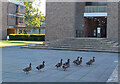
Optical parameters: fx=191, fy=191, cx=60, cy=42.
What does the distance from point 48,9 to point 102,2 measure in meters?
11.1

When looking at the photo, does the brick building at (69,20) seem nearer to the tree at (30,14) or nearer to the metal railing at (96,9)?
the metal railing at (96,9)

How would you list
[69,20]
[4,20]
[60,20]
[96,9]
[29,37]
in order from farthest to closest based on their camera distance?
[4,20] < [29,37] < [96,9] < [60,20] < [69,20]

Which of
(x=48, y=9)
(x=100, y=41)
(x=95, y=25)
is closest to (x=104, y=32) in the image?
(x=95, y=25)

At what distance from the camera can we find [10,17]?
6056cm

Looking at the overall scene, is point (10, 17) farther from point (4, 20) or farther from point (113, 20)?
point (113, 20)

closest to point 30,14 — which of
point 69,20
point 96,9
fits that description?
point 96,9

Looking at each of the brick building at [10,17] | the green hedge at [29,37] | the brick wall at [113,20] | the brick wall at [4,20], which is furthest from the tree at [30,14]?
the brick wall at [113,20]

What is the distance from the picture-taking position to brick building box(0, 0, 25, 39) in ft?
192

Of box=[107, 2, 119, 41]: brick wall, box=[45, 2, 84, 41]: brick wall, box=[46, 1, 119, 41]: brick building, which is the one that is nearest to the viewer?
box=[107, 2, 119, 41]: brick wall

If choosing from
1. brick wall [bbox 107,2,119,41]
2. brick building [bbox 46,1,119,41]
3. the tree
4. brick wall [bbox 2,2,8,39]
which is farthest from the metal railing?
the tree

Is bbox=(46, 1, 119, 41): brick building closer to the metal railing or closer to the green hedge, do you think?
the metal railing

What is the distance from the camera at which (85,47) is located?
2494 cm

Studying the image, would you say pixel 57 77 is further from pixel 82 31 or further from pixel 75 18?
pixel 82 31

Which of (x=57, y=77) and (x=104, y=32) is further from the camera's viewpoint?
(x=104, y=32)
